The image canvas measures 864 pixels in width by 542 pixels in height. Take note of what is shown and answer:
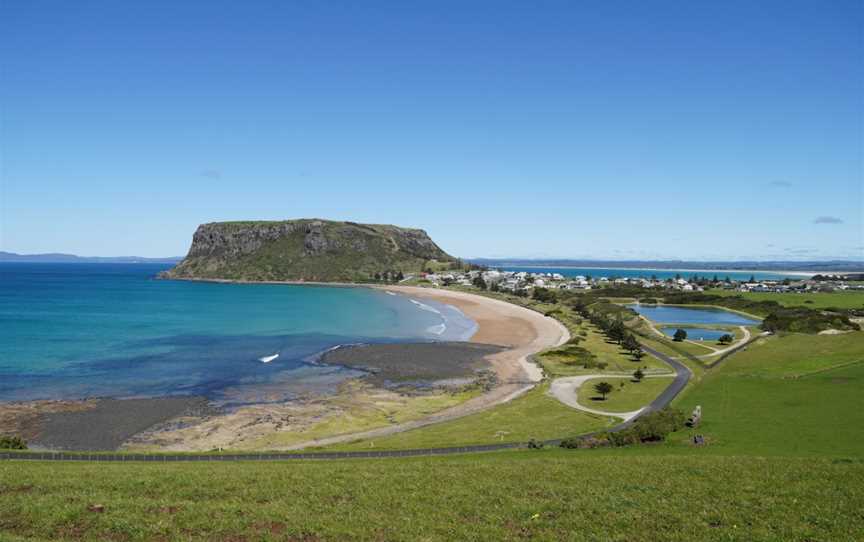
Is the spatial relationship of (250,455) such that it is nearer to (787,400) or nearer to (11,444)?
(11,444)

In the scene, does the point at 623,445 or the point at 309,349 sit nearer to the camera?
the point at 623,445

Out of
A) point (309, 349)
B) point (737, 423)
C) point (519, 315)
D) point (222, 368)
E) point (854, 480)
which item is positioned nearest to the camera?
point (854, 480)

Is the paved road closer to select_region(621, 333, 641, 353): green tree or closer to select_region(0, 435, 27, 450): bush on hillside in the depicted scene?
select_region(0, 435, 27, 450): bush on hillside

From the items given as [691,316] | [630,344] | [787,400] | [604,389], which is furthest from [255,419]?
[691,316]

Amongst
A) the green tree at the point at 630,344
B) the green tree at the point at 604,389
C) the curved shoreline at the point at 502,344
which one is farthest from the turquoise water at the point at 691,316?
the green tree at the point at 604,389

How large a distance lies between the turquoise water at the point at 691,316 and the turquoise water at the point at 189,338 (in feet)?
173

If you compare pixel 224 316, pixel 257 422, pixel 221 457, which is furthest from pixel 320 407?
pixel 224 316

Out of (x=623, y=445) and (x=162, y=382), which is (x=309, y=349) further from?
(x=623, y=445)

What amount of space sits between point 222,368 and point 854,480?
61852mm

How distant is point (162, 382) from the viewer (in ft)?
189

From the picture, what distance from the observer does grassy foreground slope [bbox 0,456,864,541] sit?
610 inches

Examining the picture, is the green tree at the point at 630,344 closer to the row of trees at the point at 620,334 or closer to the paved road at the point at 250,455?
the row of trees at the point at 620,334

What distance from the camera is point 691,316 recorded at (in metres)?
138

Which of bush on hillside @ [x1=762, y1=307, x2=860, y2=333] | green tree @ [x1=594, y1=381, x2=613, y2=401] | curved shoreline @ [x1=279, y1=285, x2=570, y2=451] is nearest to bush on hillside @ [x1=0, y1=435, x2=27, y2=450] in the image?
curved shoreline @ [x1=279, y1=285, x2=570, y2=451]
